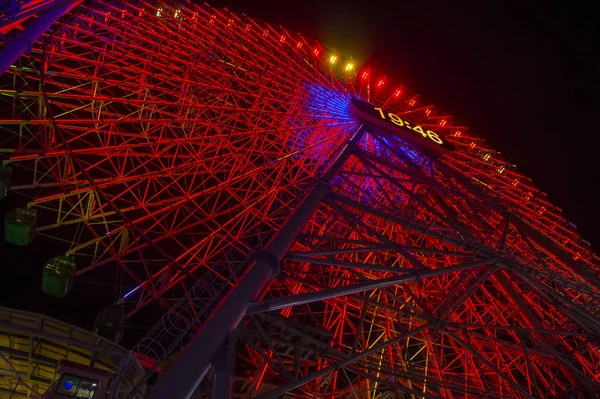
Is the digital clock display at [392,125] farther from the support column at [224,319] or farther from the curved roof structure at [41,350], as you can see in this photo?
the curved roof structure at [41,350]

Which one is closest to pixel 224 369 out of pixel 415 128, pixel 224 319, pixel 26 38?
pixel 224 319

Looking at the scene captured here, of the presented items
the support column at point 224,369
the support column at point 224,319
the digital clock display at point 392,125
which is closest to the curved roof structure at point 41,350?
the support column at point 224,319

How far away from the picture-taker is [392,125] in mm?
17797

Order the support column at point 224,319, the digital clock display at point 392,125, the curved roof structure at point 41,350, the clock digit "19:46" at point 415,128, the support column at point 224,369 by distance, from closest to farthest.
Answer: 1. the support column at point 224,319
2. the support column at point 224,369
3. the curved roof structure at point 41,350
4. the digital clock display at point 392,125
5. the clock digit "19:46" at point 415,128

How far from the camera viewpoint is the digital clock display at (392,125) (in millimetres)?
17516

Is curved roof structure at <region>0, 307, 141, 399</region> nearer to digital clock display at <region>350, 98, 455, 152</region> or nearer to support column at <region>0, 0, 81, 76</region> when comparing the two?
support column at <region>0, 0, 81, 76</region>

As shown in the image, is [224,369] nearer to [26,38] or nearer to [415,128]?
[26,38]

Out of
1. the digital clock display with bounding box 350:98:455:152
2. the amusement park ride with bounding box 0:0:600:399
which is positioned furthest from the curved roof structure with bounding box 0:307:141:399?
the digital clock display with bounding box 350:98:455:152

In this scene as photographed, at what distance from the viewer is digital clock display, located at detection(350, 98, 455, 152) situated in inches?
690

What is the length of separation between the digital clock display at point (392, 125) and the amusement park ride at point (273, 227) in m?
0.08

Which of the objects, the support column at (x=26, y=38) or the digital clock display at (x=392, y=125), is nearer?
the support column at (x=26, y=38)

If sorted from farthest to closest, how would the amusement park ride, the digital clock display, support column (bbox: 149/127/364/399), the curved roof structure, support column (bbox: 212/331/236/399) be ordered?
1. the digital clock display
2. the curved roof structure
3. the amusement park ride
4. support column (bbox: 212/331/236/399)
5. support column (bbox: 149/127/364/399)

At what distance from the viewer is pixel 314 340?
10.9 meters

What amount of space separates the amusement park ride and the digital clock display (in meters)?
0.08
